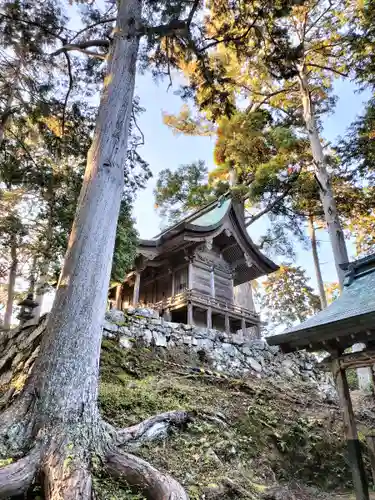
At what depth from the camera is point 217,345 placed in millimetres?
10320

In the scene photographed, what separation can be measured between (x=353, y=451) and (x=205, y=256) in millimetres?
11154

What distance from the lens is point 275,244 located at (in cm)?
1823

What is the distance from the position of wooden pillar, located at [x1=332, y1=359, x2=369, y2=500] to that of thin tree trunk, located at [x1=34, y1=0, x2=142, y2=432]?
359 centimetres

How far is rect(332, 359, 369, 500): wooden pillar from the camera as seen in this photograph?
4445 millimetres

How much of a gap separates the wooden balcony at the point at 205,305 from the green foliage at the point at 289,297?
808 cm

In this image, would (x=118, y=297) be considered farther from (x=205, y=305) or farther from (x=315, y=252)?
(x=315, y=252)

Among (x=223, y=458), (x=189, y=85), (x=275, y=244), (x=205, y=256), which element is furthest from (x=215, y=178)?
(x=223, y=458)

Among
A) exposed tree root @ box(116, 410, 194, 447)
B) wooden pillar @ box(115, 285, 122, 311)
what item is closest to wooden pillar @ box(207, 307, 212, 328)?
wooden pillar @ box(115, 285, 122, 311)

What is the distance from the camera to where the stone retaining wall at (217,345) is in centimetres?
880

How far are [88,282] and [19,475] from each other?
205 cm

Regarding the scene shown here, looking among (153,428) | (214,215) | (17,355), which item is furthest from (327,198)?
(17,355)

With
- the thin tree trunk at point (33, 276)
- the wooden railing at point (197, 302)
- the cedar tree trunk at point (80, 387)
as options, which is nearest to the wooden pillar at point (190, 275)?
the wooden railing at point (197, 302)

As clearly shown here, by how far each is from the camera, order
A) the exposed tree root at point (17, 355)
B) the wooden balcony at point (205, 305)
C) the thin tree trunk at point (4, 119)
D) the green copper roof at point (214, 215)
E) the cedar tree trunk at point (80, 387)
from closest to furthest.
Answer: the cedar tree trunk at point (80, 387), the exposed tree root at point (17, 355), the thin tree trunk at point (4, 119), the wooden balcony at point (205, 305), the green copper roof at point (214, 215)

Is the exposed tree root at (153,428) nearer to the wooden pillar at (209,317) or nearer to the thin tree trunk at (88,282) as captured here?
the thin tree trunk at (88,282)
